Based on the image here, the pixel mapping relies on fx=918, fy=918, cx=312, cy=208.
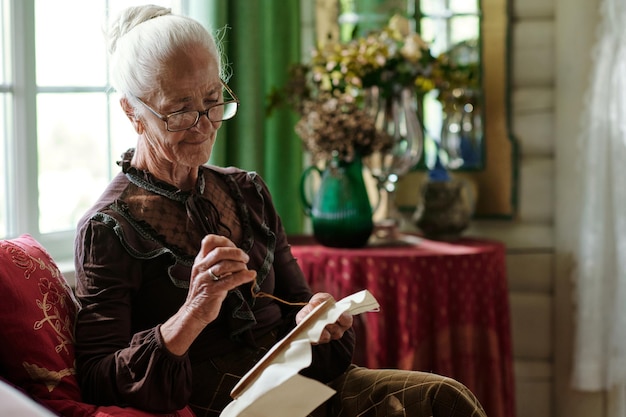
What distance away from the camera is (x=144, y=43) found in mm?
1796

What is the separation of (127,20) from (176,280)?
1.78 ft

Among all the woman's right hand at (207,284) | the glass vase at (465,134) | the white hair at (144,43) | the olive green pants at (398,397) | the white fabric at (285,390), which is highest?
the white hair at (144,43)

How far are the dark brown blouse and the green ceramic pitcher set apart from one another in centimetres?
67

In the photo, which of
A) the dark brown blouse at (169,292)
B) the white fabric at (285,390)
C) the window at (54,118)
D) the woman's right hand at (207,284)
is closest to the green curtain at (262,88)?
the window at (54,118)

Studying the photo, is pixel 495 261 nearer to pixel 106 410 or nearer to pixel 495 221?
pixel 495 221

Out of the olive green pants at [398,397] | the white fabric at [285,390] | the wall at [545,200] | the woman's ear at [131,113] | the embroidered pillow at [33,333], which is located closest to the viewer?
the white fabric at [285,390]

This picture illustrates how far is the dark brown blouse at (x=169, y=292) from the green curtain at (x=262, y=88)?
2.84 feet

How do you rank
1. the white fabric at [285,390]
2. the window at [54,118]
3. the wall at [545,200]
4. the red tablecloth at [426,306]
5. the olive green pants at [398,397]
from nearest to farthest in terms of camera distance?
the white fabric at [285,390], the olive green pants at [398,397], the window at [54,118], the red tablecloth at [426,306], the wall at [545,200]

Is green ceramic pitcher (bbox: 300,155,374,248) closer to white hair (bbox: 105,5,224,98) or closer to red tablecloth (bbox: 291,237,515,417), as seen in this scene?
red tablecloth (bbox: 291,237,515,417)

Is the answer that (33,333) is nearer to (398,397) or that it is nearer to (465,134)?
(398,397)

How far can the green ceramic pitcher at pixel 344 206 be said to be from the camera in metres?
2.70

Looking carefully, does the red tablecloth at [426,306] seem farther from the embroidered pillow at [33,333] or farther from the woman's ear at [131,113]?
the embroidered pillow at [33,333]

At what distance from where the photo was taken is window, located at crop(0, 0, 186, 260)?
2455 mm

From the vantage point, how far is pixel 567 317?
128 inches
